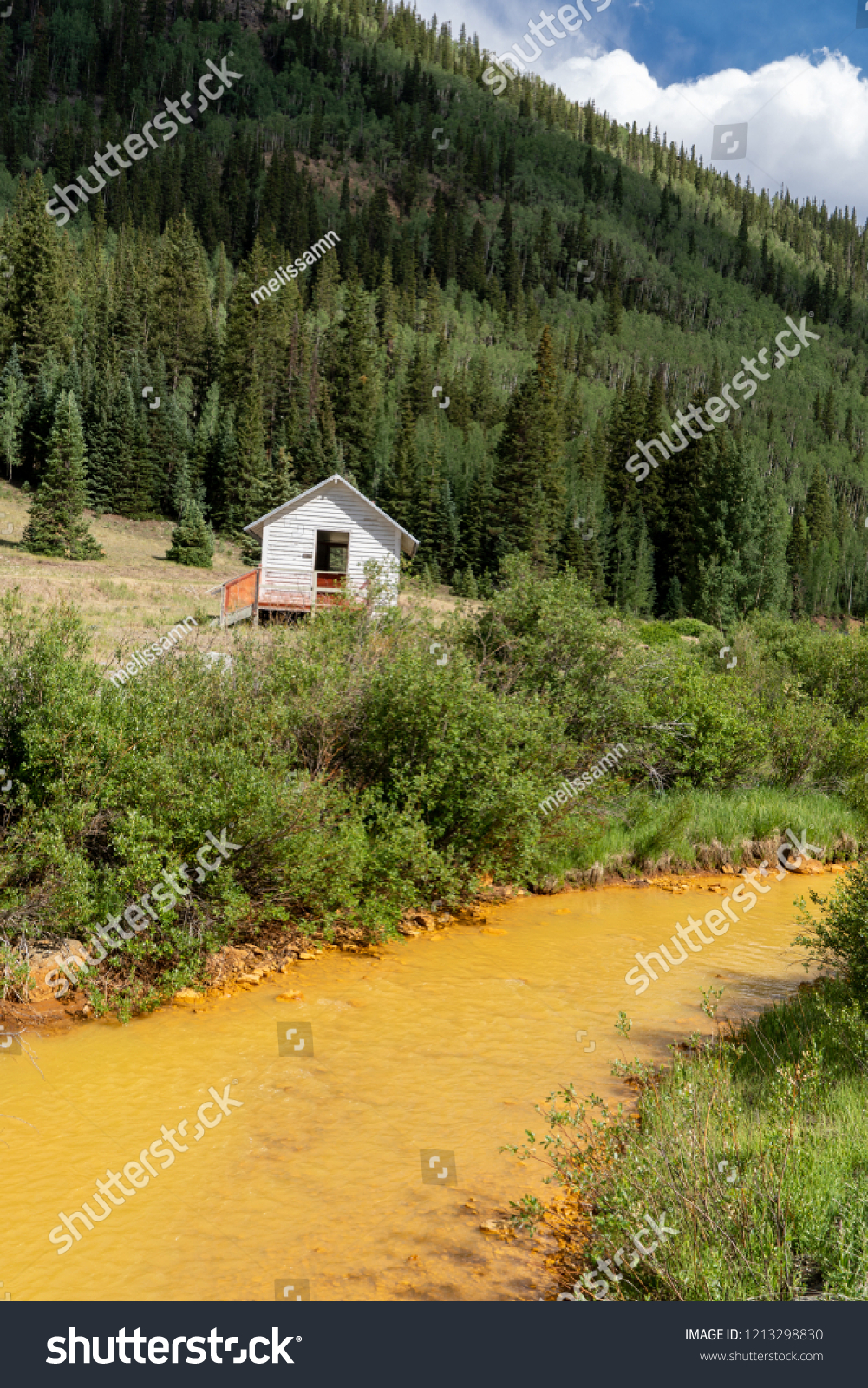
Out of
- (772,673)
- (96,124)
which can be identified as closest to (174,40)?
(96,124)

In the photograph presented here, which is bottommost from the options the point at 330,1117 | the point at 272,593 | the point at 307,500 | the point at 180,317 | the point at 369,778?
the point at 330,1117

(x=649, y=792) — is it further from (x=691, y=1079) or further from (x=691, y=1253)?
(x=691, y=1253)

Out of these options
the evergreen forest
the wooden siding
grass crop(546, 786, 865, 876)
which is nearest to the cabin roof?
the wooden siding

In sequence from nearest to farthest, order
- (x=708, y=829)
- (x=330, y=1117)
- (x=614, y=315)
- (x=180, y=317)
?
(x=330, y=1117) < (x=708, y=829) < (x=180, y=317) < (x=614, y=315)

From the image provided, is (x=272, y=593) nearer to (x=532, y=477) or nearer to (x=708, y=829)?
(x=708, y=829)

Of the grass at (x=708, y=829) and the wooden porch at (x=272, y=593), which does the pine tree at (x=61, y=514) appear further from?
the grass at (x=708, y=829)

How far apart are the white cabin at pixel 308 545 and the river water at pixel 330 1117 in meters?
21.6

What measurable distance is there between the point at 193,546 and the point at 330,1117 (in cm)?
4425

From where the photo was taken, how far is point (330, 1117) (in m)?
7.30

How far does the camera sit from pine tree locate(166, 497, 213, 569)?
48.3m

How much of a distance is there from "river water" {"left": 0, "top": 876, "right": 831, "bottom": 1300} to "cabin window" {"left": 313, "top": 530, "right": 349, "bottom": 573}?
23.2m

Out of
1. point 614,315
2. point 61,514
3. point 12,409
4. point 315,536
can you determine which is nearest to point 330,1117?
point 315,536

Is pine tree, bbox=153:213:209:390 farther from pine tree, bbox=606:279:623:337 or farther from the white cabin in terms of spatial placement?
pine tree, bbox=606:279:623:337
